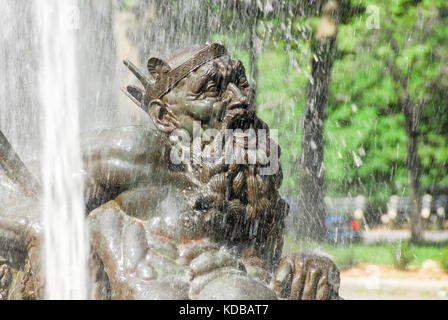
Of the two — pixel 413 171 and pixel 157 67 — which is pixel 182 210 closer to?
pixel 157 67

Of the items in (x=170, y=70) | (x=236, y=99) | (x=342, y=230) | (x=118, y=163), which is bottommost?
(x=342, y=230)

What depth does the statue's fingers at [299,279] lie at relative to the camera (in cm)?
390

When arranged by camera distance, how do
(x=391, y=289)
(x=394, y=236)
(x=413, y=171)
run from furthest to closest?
1. (x=394, y=236)
2. (x=413, y=171)
3. (x=391, y=289)

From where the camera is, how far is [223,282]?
12.0 feet

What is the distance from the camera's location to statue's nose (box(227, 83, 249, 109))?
412cm

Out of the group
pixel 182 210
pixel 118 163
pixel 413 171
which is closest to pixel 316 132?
pixel 413 171

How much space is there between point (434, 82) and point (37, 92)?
719 centimetres

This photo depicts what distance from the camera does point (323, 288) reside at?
3.92m

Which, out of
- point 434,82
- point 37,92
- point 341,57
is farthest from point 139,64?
point 434,82

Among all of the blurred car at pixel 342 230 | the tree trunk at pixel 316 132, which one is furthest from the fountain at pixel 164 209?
the blurred car at pixel 342 230

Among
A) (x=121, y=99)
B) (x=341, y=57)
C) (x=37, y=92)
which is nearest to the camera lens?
(x=37, y=92)

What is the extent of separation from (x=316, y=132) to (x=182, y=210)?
714cm
